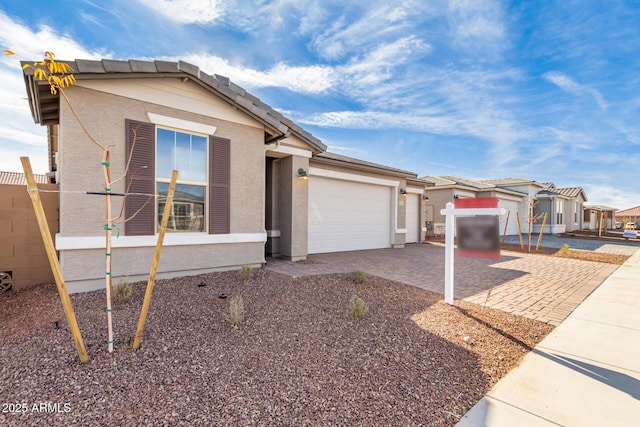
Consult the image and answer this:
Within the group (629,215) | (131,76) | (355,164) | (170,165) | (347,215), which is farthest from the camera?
(629,215)

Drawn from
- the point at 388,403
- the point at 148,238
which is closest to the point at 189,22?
the point at 148,238

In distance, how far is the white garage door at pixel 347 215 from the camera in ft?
32.4

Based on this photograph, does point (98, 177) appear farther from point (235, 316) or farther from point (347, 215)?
point (347, 215)

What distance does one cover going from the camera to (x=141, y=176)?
5.34 meters

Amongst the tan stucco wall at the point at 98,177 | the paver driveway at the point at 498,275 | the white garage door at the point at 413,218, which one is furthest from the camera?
the white garage door at the point at 413,218

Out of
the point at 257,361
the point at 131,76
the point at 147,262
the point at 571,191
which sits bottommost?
the point at 257,361

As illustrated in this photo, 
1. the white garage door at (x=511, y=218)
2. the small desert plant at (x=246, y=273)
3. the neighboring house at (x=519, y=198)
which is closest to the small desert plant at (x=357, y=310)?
the small desert plant at (x=246, y=273)

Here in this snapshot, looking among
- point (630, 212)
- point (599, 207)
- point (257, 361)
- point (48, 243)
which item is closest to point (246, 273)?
point (257, 361)

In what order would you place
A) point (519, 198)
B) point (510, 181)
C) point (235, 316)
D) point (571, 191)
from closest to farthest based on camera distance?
point (235, 316) < point (519, 198) < point (510, 181) < point (571, 191)

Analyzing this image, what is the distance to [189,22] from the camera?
21.8 feet

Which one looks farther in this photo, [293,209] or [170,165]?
[293,209]

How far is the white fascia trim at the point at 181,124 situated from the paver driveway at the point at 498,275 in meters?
3.57

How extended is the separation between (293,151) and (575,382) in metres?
7.29

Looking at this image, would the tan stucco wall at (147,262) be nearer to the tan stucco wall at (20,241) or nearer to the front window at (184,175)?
the front window at (184,175)
